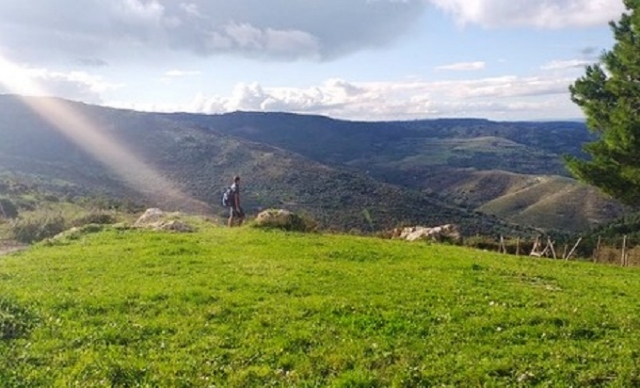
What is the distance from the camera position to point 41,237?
3838 cm

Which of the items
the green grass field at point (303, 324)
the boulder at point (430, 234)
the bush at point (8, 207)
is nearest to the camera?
the green grass field at point (303, 324)

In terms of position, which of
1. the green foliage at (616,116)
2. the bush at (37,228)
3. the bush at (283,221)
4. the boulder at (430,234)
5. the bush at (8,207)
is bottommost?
the bush at (8,207)

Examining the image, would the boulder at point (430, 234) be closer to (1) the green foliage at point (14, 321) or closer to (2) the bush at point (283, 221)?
(2) the bush at point (283, 221)

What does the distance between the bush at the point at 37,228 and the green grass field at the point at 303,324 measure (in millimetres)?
14635

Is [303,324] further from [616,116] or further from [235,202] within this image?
[616,116]

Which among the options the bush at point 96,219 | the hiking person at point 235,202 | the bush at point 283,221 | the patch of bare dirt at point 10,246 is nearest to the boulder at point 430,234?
the bush at point 283,221

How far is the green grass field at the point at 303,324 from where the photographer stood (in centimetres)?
1105

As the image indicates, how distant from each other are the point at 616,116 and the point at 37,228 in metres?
35.7

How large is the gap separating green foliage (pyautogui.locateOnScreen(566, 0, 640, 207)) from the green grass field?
17.5 m

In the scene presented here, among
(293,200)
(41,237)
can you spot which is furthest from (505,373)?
(293,200)

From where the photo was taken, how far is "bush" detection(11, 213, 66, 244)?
38281 mm

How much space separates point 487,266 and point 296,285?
1009 centimetres

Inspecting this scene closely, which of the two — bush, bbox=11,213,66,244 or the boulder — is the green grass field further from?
the boulder

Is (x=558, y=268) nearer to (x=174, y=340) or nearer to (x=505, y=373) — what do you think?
(x=505, y=373)
